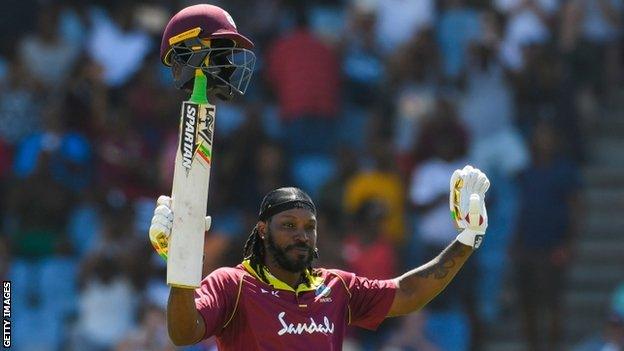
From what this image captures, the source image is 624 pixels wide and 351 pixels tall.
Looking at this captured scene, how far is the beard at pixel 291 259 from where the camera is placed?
7.21 metres

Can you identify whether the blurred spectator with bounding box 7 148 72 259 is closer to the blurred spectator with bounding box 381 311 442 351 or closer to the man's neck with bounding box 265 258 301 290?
the blurred spectator with bounding box 381 311 442 351

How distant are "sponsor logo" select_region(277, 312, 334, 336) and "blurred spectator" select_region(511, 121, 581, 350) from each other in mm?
7392

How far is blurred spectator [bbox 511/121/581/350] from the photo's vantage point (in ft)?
47.3

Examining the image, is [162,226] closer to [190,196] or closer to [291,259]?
[190,196]

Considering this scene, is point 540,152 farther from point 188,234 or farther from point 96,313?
point 188,234

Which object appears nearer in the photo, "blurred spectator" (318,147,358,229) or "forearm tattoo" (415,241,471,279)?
"forearm tattoo" (415,241,471,279)

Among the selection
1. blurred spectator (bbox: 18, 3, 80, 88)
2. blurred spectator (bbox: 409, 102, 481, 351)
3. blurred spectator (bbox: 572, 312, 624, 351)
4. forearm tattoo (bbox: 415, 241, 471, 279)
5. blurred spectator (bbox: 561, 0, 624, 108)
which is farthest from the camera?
blurred spectator (bbox: 18, 3, 80, 88)

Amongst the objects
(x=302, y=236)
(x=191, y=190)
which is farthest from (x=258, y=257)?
(x=191, y=190)

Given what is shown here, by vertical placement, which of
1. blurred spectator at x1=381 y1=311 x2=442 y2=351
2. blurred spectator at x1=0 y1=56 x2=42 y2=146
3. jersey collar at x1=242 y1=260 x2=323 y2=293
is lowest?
jersey collar at x1=242 y1=260 x2=323 y2=293

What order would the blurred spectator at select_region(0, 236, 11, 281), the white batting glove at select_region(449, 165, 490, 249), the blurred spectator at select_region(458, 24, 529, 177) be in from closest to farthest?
the white batting glove at select_region(449, 165, 490, 249)
the blurred spectator at select_region(0, 236, 11, 281)
the blurred spectator at select_region(458, 24, 529, 177)

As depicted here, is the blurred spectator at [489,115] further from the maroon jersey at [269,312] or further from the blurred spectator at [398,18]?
the maroon jersey at [269,312]

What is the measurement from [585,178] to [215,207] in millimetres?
3733

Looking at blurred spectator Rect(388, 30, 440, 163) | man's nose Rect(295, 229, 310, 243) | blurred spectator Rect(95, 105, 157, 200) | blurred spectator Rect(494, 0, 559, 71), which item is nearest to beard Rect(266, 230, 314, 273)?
man's nose Rect(295, 229, 310, 243)

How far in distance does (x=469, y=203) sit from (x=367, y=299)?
682 millimetres
